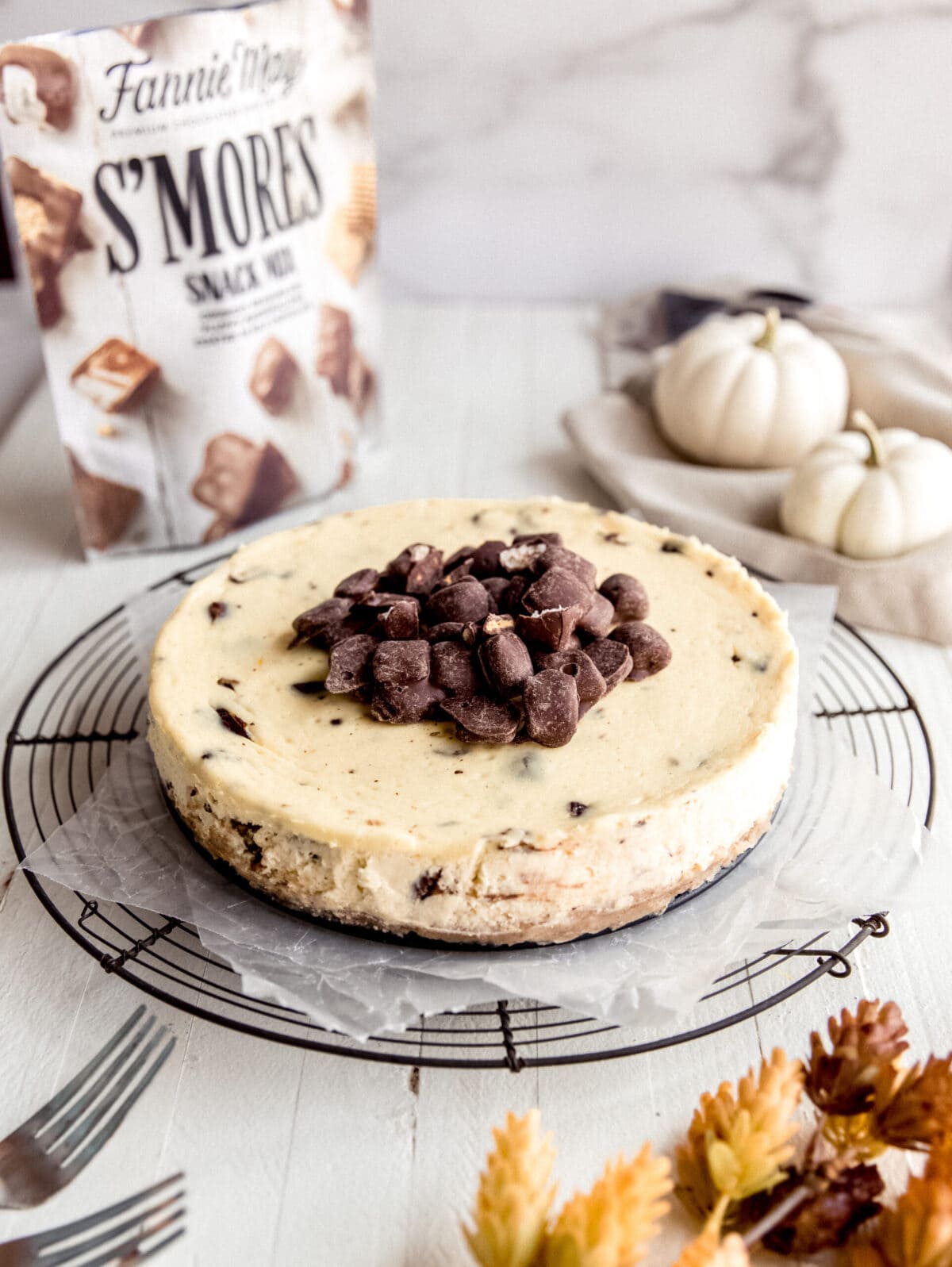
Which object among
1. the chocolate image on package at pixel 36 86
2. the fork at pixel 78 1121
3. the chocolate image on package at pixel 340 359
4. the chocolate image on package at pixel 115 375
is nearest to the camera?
the fork at pixel 78 1121

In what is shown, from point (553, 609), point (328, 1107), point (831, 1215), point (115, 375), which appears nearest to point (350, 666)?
point (553, 609)

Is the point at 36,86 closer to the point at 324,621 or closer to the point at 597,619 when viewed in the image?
the point at 324,621

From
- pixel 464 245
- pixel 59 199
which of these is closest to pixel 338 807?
pixel 59 199

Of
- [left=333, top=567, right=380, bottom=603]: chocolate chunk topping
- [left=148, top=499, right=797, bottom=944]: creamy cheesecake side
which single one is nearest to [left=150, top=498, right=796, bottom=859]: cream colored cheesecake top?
[left=148, top=499, right=797, bottom=944]: creamy cheesecake side

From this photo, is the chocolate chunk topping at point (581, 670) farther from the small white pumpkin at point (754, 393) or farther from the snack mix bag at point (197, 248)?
the small white pumpkin at point (754, 393)

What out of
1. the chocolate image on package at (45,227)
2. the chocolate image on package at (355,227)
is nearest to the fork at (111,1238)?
the chocolate image on package at (45,227)

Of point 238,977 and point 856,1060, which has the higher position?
point 856,1060

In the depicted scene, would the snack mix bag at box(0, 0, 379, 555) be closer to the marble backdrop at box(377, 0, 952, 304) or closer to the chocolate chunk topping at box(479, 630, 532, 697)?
the marble backdrop at box(377, 0, 952, 304)
